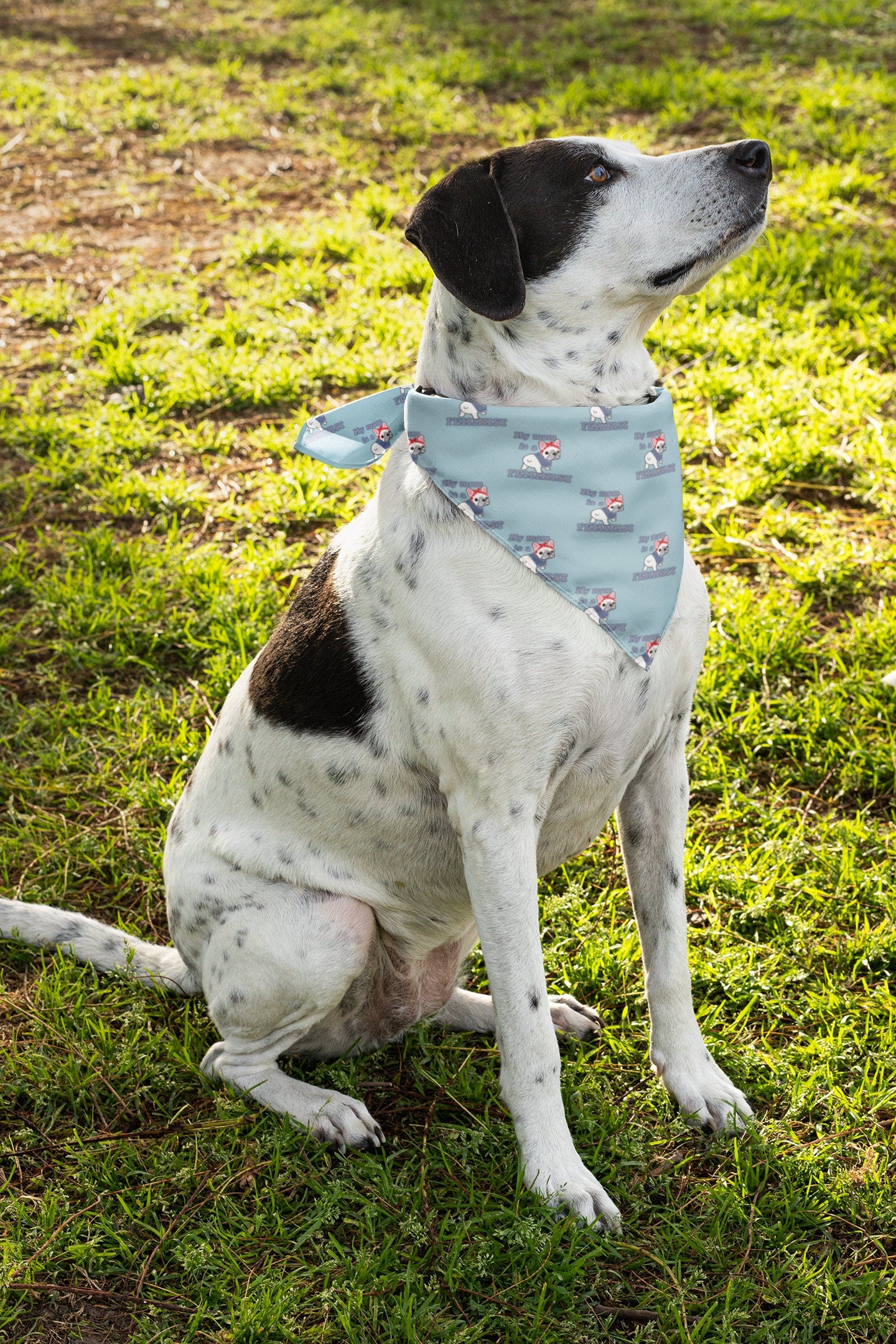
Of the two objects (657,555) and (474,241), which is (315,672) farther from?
(474,241)

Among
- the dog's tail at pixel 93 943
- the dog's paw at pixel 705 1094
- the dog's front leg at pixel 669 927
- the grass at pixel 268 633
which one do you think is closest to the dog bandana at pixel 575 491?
the dog's front leg at pixel 669 927

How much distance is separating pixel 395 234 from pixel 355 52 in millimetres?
3742

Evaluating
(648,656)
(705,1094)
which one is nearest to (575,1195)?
(705,1094)

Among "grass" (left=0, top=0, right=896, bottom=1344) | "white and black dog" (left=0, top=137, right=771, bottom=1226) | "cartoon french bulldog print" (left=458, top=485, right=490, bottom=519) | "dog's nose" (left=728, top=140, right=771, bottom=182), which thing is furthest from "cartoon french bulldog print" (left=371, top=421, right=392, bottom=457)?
"grass" (left=0, top=0, right=896, bottom=1344)

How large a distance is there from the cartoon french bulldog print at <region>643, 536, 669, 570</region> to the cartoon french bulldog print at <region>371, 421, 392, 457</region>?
0.70 metres

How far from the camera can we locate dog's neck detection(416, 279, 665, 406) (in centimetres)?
257

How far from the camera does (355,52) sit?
9766 mm

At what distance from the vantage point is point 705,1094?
9.40 ft

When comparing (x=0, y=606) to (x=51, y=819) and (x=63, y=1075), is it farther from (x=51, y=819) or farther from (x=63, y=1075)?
(x=63, y=1075)

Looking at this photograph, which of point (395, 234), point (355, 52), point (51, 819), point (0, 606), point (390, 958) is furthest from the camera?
point (355, 52)

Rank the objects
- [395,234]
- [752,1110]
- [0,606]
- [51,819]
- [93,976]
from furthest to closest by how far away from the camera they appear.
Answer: [395,234]
[0,606]
[51,819]
[93,976]
[752,1110]

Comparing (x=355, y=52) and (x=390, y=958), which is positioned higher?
(x=355, y=52)

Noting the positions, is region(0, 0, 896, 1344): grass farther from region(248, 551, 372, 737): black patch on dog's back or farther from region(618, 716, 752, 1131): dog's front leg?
region(248, 551, 372, 737): black patch on dog's back

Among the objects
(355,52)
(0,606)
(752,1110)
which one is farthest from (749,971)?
(355,52)
